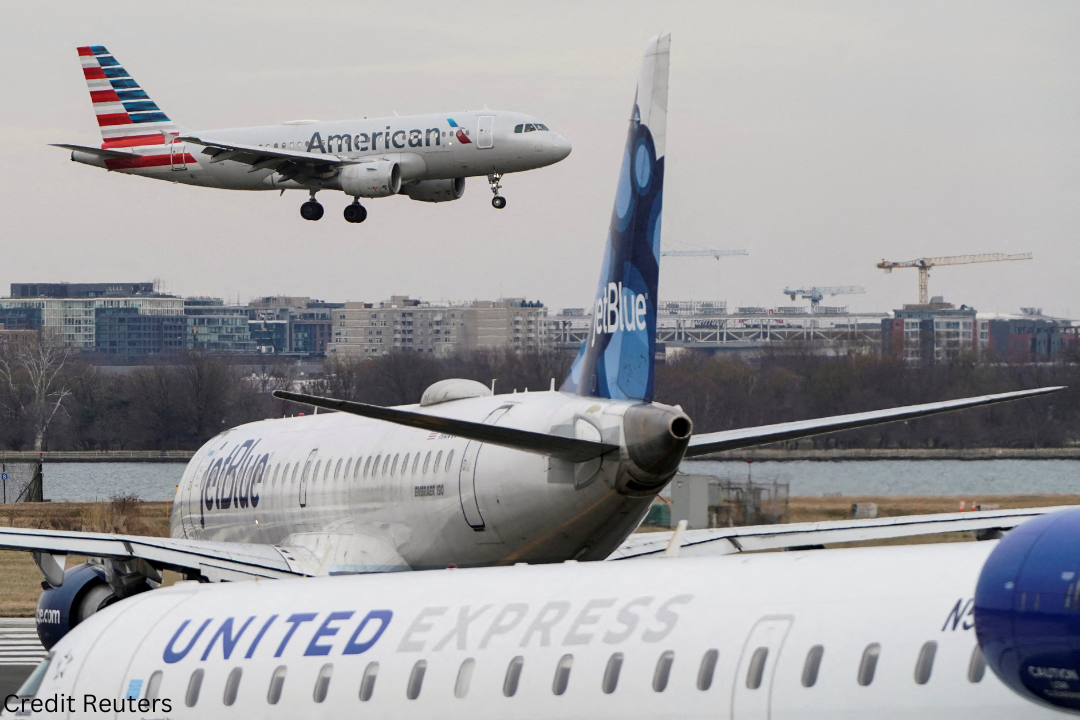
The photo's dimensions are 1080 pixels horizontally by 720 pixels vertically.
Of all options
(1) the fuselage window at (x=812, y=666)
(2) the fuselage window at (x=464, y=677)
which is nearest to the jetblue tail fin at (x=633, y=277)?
(2) the fuselage window at (x=464, y=677)

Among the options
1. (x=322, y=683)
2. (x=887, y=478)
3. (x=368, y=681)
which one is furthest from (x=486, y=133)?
(x=368, y=681)

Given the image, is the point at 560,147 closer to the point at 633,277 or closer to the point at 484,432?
the point at 633,277

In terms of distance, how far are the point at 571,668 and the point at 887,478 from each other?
43814 millimetres

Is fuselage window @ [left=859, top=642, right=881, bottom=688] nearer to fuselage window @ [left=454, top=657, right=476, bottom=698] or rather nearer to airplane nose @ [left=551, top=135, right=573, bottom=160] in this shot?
fuselage window @ [left=454, top=657, right=476, bottom=698]

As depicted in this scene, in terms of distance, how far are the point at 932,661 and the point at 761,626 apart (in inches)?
36.4

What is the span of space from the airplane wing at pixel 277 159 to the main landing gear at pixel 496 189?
4116 mm

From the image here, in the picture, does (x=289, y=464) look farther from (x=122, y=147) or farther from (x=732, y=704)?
(x=122, y=147)

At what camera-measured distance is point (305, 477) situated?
20688 millimetres

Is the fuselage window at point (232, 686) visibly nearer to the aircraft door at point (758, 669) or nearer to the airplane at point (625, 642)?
the airplane at point (625, 642)

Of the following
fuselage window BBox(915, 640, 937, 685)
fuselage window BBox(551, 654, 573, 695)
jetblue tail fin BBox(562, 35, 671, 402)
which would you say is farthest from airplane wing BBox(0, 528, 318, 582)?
fuselage window BBox(915, 640, 937, 685)

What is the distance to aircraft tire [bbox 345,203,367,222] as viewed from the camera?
48688mm

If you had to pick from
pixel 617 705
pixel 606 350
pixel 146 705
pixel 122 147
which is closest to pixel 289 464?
pixel 606 350

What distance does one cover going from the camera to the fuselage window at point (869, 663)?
7.00 meters

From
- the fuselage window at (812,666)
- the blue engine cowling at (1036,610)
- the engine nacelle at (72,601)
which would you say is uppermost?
the blue engine cowling at (1036,610)
